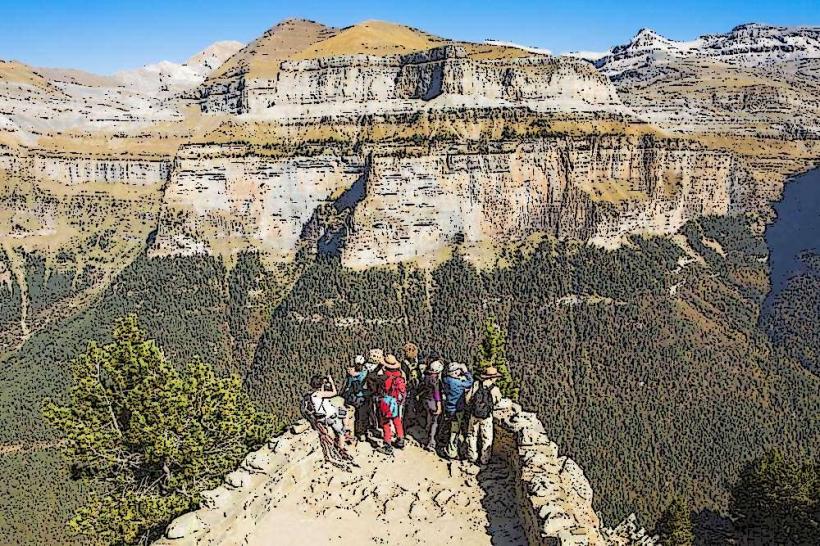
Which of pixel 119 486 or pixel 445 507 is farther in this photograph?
pixel 119 486

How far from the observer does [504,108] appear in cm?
15125

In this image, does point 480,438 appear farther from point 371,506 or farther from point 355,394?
point 355,394

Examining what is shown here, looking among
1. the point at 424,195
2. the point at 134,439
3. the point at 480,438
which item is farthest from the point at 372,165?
A: the point at 480,438

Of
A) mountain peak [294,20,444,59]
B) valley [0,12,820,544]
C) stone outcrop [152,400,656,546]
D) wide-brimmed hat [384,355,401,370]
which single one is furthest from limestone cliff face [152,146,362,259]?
stone outcrop [152,400,656,546]

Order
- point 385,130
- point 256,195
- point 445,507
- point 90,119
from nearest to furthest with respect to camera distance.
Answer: point 445,507 → point 256,195 → point 385,130 → point 90,119

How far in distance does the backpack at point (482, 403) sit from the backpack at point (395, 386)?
259 cm

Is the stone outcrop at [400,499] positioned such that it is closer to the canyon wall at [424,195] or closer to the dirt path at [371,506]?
the dirt path at [371,506]

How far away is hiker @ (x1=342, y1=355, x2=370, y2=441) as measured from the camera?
25.8 meters

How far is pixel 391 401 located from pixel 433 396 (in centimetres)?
152

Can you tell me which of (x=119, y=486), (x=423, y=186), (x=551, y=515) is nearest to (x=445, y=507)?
(x=551, y=515)

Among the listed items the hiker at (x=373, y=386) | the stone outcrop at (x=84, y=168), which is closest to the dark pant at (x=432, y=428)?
the hiker at (x=373, y=386)

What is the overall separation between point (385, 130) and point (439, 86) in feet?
56.5

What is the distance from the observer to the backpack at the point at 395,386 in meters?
24.5

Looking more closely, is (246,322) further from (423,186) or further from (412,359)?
(412,359)
